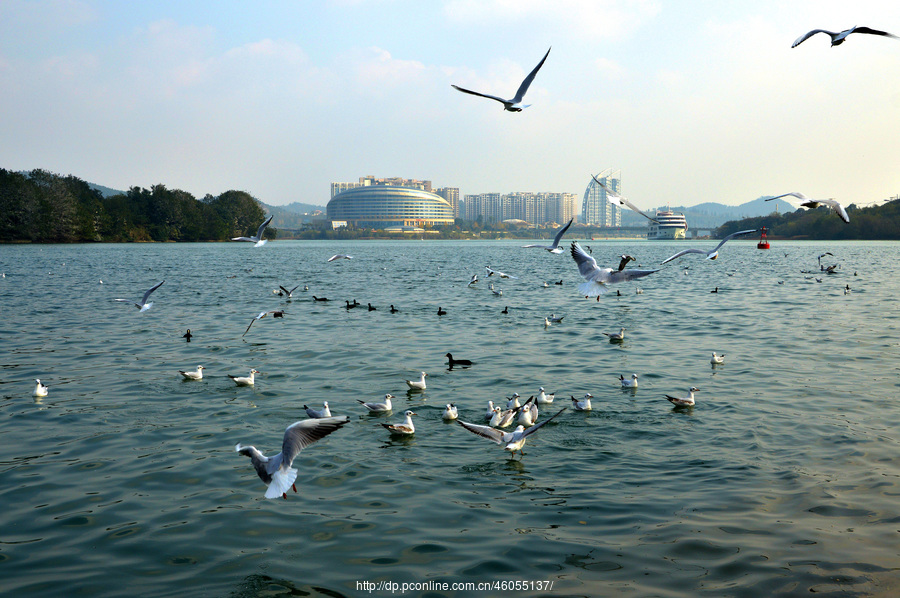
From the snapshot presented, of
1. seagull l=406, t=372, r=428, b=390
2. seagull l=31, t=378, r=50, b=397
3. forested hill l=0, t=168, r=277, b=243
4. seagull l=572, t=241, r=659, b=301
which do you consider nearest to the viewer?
seagull l=572, t=241, r=659, b=301

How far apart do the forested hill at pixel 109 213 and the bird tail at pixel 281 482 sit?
114701 millimetres

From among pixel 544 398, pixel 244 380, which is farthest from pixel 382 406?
pixel 244 380

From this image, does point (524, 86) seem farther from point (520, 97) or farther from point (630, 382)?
point (630, 382)

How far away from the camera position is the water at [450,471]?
21.6ft

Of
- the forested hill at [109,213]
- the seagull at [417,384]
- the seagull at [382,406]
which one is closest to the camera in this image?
the seagull at [382,406]

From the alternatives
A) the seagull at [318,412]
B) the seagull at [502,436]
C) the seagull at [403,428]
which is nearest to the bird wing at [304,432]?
the seagull at [502,436]

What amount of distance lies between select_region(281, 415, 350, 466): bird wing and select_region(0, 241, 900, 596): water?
48.5 inches

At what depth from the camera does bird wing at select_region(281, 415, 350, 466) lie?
6.57 metres

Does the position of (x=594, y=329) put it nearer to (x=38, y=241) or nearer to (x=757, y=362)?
(x=757, y=362)

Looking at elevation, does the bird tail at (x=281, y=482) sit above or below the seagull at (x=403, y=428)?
above

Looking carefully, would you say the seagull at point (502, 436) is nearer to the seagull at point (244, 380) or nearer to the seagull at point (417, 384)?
the seagull at point (417, 384)

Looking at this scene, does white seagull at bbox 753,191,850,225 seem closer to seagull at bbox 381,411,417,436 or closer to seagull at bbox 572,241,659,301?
seagull at bbox 572,241,659,301

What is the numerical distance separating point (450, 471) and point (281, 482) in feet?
10.5

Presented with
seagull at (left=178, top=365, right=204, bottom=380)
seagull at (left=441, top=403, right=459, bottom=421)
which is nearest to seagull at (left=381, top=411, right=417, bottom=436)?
seagull at (left=441, top=403, right=459, bottom=421)
